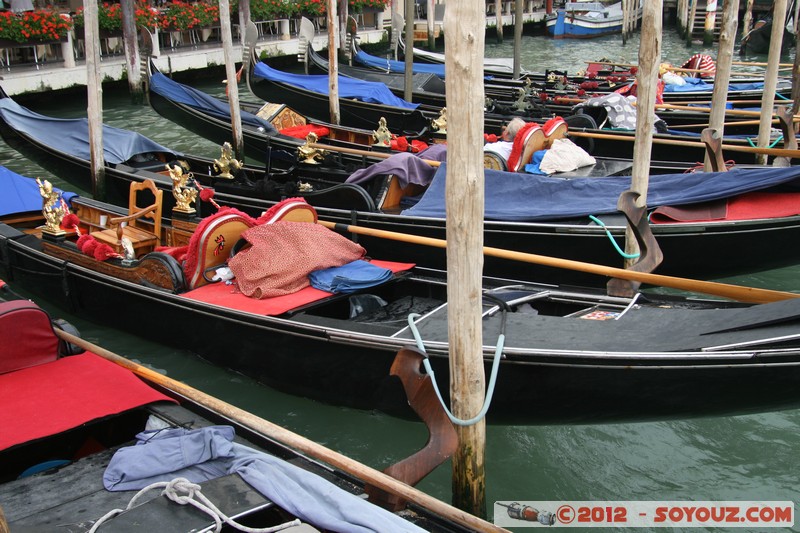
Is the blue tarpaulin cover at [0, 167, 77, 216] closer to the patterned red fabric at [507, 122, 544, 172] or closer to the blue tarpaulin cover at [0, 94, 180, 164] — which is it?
the blue tarpaulin cover at [0, 94, 180, 164]

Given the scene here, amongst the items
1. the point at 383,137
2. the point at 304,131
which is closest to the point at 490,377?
the point at 383,137

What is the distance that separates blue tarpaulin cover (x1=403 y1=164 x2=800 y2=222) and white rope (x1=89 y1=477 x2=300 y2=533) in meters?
2.84

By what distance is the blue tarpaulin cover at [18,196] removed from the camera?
16.4 feet

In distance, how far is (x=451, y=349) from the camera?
2.46 metres

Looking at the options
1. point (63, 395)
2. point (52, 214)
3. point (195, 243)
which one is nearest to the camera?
point (63, 395)

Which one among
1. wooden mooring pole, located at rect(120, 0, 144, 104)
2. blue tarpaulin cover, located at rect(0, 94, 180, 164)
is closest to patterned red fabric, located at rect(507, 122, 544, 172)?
blue tarpaulin cover, located at rect(0, 94, 180, 164)

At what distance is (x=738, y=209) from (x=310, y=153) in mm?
2819

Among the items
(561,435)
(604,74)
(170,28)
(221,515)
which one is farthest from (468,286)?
(170,28)

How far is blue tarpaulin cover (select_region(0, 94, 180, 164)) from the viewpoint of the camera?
6.37 meters

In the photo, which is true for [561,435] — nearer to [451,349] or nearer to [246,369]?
[451,349]

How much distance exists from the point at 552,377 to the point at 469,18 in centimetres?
132

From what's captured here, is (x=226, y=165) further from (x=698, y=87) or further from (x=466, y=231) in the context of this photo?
(x=698, y=87)

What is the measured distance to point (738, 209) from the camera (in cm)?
434

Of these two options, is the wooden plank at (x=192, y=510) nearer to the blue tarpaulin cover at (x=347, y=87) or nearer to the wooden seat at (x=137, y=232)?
the wooden seat at (x=137, y=232)
